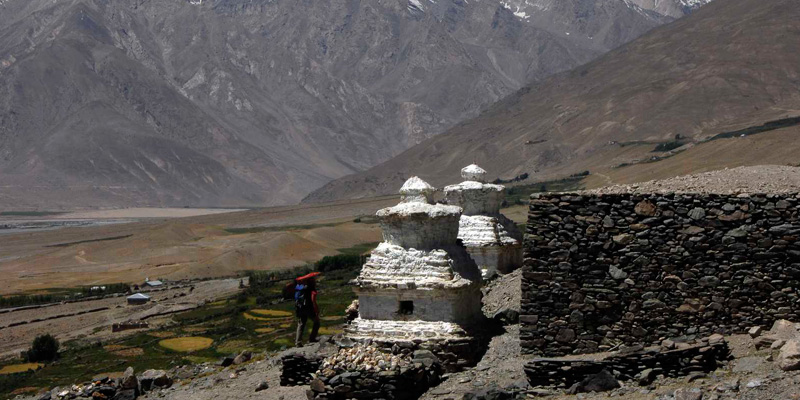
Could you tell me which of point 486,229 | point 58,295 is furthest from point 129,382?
point 58,295

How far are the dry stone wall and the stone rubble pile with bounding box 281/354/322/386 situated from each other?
11.1ft

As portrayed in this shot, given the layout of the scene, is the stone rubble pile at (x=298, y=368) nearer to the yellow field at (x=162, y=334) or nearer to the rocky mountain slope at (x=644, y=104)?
the yellow field at (x=162, y=334)

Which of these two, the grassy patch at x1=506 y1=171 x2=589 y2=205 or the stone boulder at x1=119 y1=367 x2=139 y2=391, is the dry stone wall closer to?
the stone boulder at x1=119 y1=367 x2=139 y2=391

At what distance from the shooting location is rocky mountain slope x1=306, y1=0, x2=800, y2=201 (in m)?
134

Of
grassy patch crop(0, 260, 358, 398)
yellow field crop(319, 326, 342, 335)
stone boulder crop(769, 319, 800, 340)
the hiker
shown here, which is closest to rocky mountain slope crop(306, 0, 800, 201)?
grassy patch crop(0, 260, 358, 398)

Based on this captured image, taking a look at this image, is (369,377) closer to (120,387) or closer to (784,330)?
(784,330)

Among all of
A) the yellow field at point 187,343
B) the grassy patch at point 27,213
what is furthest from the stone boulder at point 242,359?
the grassy patch at point 27,213

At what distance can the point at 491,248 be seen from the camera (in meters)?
20.6

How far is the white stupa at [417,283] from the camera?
13.6 m

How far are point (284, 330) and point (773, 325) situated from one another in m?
20.8

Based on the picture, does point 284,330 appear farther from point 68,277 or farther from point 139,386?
point 68,277

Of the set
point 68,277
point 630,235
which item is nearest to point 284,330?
point 630,235

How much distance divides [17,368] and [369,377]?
78.6 feet

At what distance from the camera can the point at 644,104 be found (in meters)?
150
